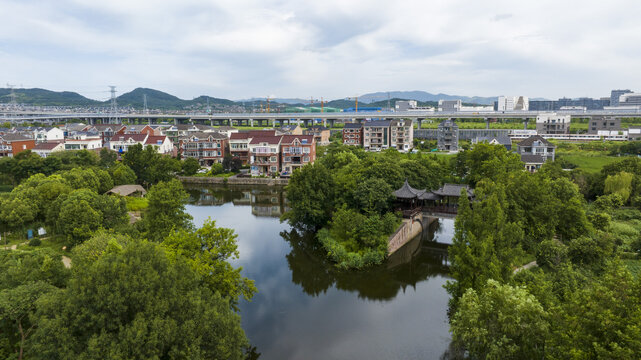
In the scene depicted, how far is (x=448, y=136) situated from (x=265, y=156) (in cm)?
2926

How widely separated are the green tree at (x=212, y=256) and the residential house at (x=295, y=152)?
94.9ft

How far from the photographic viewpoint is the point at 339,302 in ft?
51.6

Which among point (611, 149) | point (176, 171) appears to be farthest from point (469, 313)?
point (611, 149)

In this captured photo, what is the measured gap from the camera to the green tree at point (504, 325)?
344 inches

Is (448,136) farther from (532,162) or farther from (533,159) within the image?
(532,162)

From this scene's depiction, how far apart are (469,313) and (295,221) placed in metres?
13.5

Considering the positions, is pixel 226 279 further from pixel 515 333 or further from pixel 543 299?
pixel 543 299

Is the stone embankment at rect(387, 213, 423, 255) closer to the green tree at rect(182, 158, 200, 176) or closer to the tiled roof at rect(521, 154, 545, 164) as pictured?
the tiled roof at rect(521, 154, 545, 164)

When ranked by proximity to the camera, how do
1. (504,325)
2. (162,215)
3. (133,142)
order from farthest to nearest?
(133,142) → (162,215) → (504,325)

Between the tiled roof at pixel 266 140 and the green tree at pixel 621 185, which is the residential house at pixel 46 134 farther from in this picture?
the green tree at pixel 621 185

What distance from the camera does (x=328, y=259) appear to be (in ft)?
64.0

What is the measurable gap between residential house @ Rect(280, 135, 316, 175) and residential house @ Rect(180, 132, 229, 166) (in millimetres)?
9194

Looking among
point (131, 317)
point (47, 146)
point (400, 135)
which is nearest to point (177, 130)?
point (47, 146)

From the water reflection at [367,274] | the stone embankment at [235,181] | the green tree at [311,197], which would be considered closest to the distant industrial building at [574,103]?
the stone embankment at [235,181]
